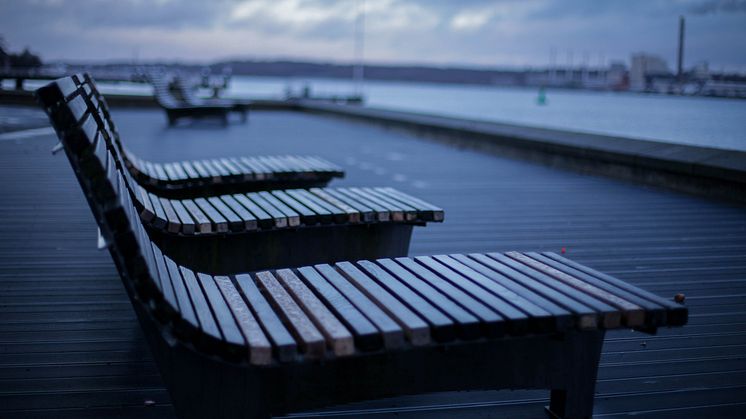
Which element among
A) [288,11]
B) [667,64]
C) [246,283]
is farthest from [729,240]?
[288,11]

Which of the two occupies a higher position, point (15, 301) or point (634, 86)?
point (634, 86)

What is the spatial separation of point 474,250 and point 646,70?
1369cm

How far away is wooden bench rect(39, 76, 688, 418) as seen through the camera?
192 cm

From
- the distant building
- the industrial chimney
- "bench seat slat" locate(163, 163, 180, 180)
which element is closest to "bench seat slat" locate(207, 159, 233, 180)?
"bench seat slat" locate(163, 163, 180, 180)

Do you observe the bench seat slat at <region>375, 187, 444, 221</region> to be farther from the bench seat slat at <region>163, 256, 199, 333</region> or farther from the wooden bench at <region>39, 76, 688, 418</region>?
the bench seat slat at <region>163, 256, 199, 333</region>

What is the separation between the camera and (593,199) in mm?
7426

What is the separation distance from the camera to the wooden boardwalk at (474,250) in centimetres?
264

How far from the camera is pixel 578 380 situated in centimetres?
244

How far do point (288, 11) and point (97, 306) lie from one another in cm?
6694

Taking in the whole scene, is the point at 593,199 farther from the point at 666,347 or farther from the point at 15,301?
the point at 15,301

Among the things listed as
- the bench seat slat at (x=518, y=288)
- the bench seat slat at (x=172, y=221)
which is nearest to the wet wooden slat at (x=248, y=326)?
the bench seat slat at (x=518, y=288)

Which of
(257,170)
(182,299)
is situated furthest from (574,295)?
(257,170)

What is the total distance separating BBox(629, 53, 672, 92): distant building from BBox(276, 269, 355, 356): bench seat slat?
14.0 metres

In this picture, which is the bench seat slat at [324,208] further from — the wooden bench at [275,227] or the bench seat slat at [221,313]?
the bench seat slat at [221,313]
